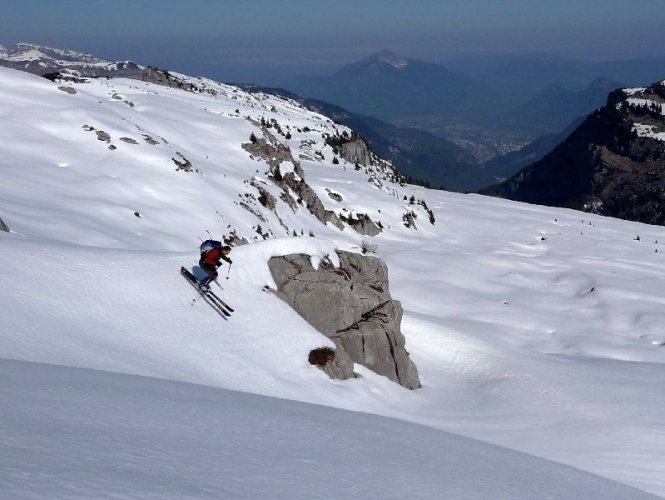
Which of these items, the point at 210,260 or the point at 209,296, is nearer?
the point at 210,260

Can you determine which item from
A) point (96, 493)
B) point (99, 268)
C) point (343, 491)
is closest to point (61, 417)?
point (96, 493)

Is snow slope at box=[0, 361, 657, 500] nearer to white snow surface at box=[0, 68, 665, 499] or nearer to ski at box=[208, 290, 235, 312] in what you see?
white snow surface at box=[0, 68, 665, 499]

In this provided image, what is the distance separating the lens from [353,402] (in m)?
16.8

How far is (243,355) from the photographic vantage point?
1541 cm

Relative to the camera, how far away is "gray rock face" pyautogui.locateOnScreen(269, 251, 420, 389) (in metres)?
19.0

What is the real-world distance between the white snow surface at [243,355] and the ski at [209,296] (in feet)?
0.73

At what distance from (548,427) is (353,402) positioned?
549 cm

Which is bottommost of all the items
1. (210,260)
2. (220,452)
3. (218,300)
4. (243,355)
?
(243,355)

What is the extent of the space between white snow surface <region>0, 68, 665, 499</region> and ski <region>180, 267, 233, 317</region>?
22 cm

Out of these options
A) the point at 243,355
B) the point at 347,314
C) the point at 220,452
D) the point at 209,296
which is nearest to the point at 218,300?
the point at 209,296

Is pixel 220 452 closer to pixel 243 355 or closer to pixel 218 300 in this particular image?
pixel 243 355

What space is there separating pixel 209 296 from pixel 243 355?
1849mm

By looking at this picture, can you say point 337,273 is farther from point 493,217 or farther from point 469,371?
point 493,217

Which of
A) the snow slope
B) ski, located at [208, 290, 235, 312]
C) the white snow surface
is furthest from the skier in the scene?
the snow slope
